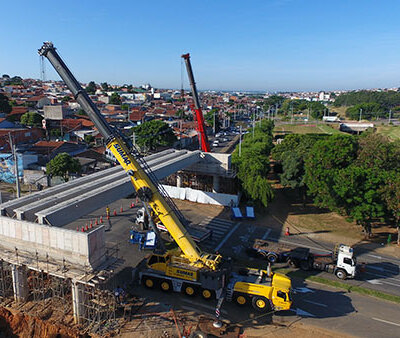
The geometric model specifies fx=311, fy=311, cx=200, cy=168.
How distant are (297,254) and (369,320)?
679 centimetres

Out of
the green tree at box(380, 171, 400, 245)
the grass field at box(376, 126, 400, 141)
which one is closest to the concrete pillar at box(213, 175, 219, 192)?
the green tree at box(380, 171, 400, 245)

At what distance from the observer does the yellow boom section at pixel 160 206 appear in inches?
793

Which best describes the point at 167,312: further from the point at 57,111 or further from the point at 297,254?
the point at 57,111

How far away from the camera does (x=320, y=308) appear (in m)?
20.0

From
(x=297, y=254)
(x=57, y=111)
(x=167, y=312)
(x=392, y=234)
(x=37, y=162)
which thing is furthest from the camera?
(x=57, y=111)

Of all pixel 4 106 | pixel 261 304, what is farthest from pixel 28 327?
pixel 4 106

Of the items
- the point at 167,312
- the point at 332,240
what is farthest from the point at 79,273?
the point at 332,240

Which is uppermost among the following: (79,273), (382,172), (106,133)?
(106,133)

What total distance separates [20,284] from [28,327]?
8.98ft

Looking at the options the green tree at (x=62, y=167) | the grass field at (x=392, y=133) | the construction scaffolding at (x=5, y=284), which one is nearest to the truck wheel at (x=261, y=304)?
the construction scaffolding at (x=5, y=284)

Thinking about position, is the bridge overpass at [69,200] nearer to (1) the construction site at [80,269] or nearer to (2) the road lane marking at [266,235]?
(1) the construction site at [80,269]

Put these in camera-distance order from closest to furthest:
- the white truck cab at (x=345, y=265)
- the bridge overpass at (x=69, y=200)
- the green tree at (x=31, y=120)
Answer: the bridge overpass at (x=69, y=200) < the white truck cab at (x=345, y=265) < the green tree at (x=31, y=120)

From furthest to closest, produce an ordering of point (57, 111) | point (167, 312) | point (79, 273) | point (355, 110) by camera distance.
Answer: point (355, 110) → point (57, 111) → point (167, 312) → point (79, 273)

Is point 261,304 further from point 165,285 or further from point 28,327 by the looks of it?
point 28,327
